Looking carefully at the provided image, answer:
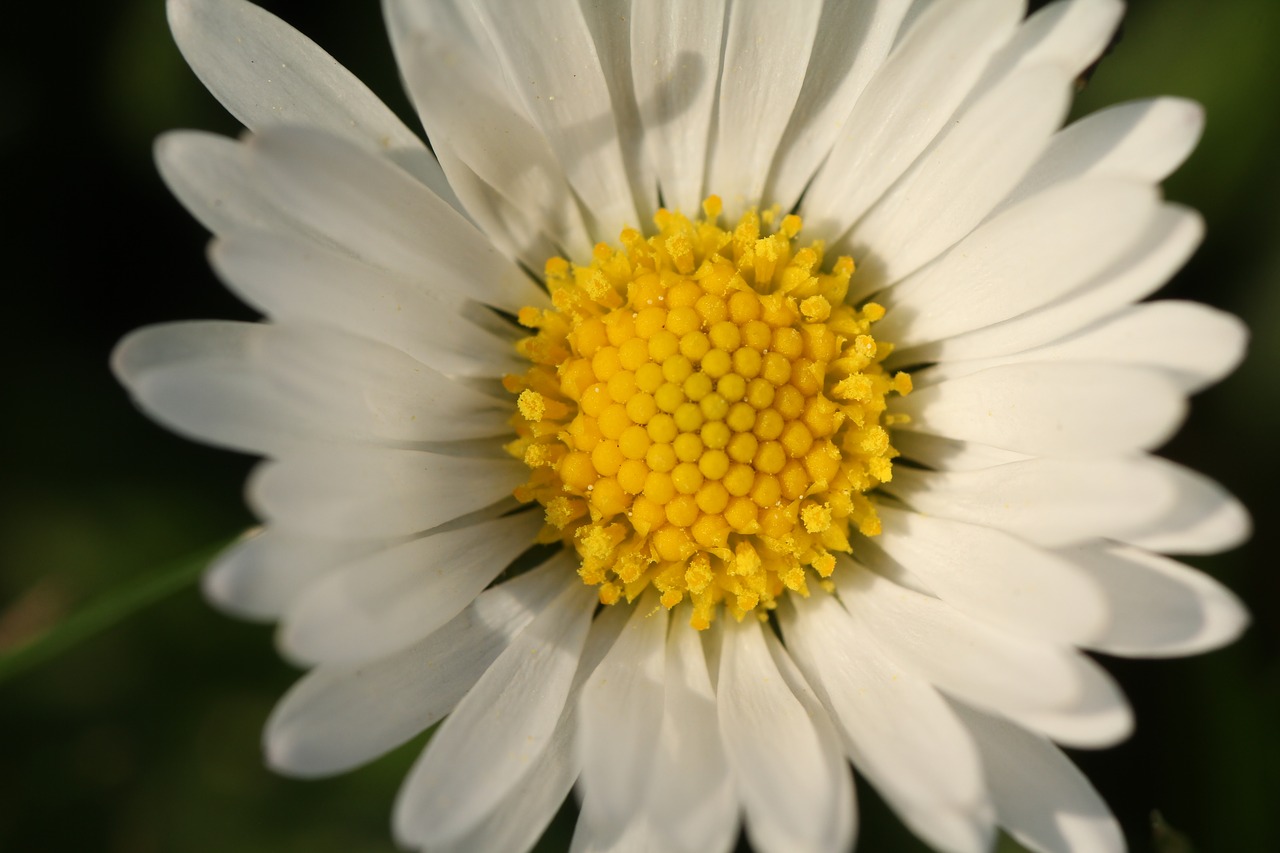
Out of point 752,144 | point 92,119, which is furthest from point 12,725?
point 752,144

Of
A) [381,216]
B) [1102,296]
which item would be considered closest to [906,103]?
[1102,296]

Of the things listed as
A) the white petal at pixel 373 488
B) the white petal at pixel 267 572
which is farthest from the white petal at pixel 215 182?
the white petal at pixel 267 572

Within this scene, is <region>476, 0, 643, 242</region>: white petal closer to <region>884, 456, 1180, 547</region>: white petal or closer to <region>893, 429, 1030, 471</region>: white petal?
<region>893, 429, 1030, 471</region>: white petal

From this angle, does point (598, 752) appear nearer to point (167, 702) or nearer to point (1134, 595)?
point (1134, 595)

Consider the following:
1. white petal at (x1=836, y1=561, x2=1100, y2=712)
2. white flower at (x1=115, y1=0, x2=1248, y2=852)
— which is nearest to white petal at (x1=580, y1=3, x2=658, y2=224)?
white flower at (x1=115, y1=0, x2=1248, y2=852)

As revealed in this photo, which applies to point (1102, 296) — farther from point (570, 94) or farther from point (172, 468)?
point (172, 468)

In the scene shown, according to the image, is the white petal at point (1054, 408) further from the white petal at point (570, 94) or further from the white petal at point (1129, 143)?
the white petal at point (570, 94)
